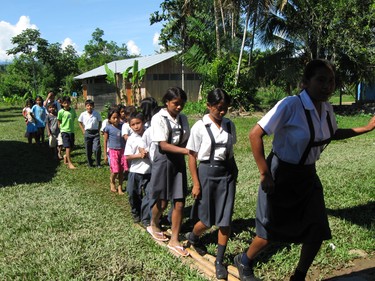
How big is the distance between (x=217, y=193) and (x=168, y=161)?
0.73m

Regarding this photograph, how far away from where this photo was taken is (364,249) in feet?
13.1

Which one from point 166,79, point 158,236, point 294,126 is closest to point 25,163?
point 158,236

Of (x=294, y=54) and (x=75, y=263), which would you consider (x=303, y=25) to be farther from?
(x=75, y=263)

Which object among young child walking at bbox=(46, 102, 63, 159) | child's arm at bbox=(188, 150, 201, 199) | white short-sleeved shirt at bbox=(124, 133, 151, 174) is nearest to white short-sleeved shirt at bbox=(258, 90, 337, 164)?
child's arm at bbox=(188, 150, 201, 199)

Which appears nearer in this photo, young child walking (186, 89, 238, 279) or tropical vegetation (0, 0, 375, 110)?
young child walking (186, 89, 238, 279)

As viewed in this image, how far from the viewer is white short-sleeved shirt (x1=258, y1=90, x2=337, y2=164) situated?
2695 millimetres

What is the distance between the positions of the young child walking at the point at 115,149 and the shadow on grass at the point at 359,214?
3.36 m

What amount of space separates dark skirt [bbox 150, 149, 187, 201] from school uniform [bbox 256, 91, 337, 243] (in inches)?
46.0

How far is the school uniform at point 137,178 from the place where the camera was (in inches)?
196

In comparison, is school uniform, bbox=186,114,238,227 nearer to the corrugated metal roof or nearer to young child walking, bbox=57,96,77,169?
young child walking, bbox=57,96,77,169

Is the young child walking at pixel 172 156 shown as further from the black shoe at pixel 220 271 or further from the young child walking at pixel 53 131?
the young child walking at pixel 53 131

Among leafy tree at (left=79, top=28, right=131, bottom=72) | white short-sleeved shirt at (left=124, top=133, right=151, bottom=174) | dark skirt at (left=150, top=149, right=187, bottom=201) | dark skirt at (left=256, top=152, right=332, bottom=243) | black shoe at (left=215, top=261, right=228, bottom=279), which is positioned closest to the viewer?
dark skirt at (left=256, top=152, right=332, bottom=243)

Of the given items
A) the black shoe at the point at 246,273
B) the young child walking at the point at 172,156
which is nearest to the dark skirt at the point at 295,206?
the black shoe at the point at 246,273

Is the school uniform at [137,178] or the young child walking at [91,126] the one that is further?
the young child walking at [91,126]
